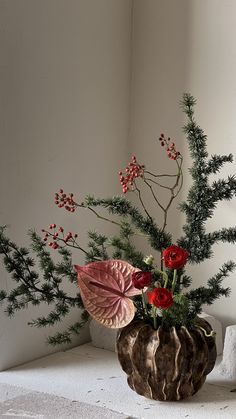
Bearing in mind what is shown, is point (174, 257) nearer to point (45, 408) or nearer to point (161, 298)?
point (161, 298)

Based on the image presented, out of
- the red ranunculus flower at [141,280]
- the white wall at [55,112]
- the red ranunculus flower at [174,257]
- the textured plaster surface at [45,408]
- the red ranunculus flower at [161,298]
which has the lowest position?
the textured plaster surface at [45,408]

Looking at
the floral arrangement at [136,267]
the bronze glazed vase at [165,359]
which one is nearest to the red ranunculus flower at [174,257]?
the floral arrangement at [136,267]

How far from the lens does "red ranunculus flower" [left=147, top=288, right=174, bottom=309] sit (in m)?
1.29

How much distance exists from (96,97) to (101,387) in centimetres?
67

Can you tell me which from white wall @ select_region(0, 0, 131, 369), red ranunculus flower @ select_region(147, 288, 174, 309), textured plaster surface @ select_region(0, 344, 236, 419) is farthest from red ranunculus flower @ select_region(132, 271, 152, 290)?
white wall @ select_region(0, 0, 131, 369)

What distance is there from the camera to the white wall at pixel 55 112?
4.99ft

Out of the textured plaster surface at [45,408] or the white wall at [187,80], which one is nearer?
the textured plaster surface at [45,408]

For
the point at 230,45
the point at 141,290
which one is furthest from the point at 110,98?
the point at 141,290

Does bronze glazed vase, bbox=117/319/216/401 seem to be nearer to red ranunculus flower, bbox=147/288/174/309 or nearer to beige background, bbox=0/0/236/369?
red ranunculus flower, bbox=147/288/174/309

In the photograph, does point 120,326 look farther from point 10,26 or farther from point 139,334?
point 10,26

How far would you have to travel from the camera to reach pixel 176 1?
1757 mm

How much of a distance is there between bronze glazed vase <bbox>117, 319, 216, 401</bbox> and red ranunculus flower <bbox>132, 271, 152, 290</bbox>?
0.10m

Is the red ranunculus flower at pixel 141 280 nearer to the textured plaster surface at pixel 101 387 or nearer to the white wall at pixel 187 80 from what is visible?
the textured plaster surface at pixel 101 387

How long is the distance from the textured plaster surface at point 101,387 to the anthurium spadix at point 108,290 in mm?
150
